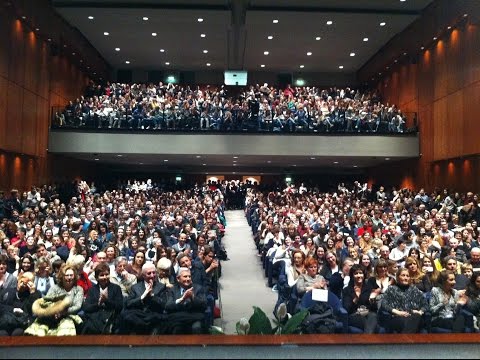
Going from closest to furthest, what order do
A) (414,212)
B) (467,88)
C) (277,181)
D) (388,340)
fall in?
(388,340) < (414,212) < (467,88) < (277,181)

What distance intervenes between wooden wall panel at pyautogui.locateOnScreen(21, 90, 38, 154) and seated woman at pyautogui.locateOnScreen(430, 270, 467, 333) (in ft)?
46.9

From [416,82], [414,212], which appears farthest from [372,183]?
[414,212]

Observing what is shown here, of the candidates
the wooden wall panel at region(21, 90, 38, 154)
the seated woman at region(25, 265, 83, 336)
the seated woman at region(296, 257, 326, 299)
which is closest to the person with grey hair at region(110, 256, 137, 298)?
the seated woman at region(25, 265, 83, 336)

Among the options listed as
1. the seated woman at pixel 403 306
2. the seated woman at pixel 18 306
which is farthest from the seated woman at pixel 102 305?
the seated woman at pixel 403 306

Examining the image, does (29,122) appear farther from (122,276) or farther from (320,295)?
(320,295)

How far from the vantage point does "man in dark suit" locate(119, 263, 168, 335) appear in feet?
14.8

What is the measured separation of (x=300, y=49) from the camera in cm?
2212

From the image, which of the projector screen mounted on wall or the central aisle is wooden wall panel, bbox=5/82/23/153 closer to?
the central aisle

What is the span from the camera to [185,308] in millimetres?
A: 4707

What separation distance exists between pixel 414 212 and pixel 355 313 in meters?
9.04

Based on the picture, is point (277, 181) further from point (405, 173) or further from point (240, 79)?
point (405, 173)

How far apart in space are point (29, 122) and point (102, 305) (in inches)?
523

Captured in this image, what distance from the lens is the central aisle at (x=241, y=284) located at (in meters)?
7.30

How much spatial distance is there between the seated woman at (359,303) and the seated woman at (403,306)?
0.54 feet
